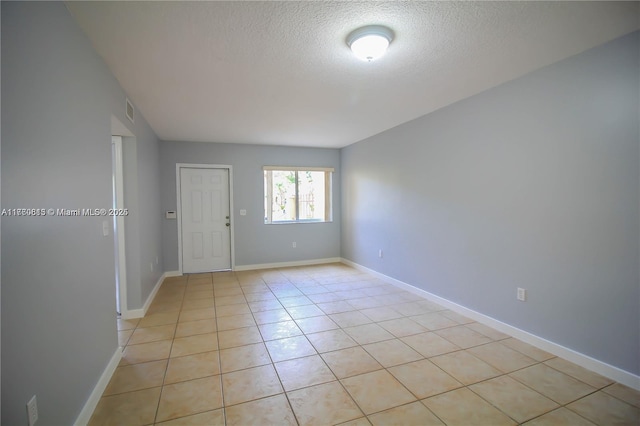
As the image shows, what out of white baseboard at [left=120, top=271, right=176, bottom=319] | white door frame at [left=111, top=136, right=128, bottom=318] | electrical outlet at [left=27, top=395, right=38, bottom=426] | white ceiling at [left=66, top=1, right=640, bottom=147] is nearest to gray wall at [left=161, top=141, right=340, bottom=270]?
white baseboard at [left=120, top=271, right=176, bottom=319]

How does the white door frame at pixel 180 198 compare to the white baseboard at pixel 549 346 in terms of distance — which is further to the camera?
the white door frame at pixel 180 198

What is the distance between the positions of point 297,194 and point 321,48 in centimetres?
412

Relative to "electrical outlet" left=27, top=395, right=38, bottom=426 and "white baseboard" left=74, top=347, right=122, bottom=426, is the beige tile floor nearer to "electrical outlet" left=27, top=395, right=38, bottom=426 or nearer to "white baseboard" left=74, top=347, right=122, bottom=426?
"white baseboard" left=74, top=347, right=122, bottom=426

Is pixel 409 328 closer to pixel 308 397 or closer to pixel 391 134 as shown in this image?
pixel 308 397

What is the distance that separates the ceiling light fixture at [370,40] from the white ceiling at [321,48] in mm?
50

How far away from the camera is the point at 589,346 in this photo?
234 centimetres

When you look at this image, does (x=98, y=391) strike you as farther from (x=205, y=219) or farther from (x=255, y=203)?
(x=255, y=203)

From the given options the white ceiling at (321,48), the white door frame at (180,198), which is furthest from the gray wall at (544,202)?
the white door frame at (180,198)

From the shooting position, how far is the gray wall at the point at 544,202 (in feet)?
7.00

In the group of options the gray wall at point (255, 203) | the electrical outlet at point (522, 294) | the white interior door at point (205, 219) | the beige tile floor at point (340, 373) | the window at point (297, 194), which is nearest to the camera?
the beige tile floor at point (340, 373)

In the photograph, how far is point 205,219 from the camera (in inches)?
220

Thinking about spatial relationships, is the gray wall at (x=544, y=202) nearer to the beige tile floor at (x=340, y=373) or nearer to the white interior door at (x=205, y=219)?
the beige tile floor at (x=340, y=373)

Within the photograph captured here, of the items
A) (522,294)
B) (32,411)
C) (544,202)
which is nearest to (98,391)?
(32,411)

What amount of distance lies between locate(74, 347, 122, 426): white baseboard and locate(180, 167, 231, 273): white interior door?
3097mm
